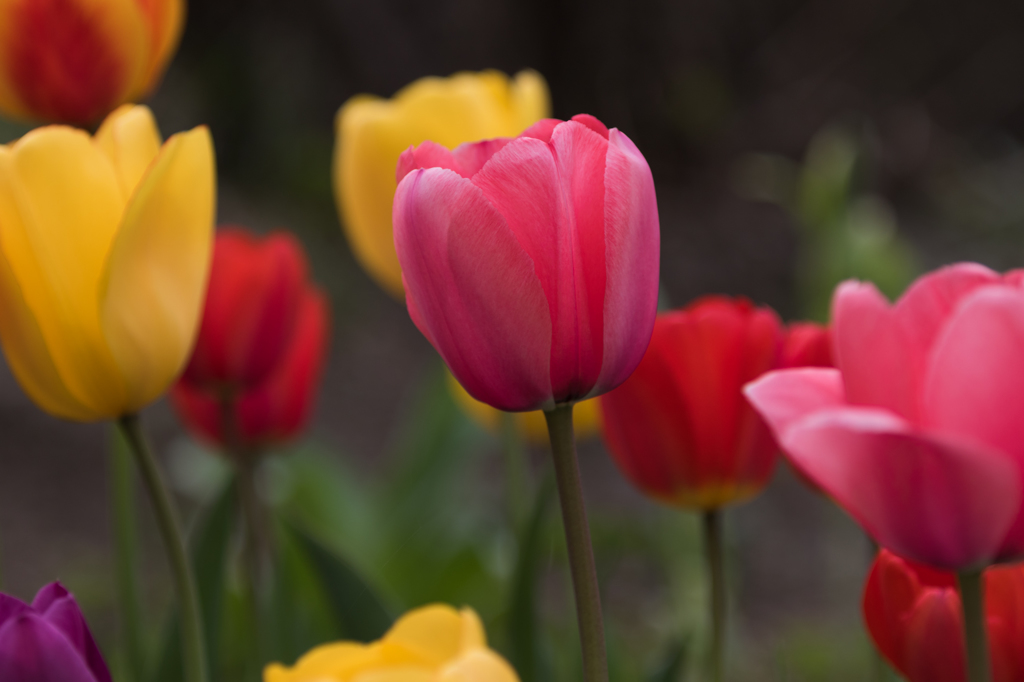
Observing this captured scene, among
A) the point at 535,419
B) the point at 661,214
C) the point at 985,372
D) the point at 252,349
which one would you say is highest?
the point at 985,372

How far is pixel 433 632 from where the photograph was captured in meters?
0.27

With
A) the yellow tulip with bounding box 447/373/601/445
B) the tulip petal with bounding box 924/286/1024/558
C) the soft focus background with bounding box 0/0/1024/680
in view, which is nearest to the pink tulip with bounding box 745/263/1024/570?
the tulip petal with bounding box 924/286/1024/558

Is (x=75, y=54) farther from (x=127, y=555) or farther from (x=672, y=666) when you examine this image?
(x=672, y=666)

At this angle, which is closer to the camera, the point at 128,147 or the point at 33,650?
the point at 33,650

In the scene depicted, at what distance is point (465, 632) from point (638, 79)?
128 inches

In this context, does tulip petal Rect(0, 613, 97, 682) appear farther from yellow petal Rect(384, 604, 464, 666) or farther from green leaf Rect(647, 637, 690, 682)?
green leaf Rect(647, 637, 690, 682)

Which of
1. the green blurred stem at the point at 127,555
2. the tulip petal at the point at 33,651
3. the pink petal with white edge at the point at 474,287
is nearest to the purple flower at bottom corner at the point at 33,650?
the tulip petal at the point at 33,651

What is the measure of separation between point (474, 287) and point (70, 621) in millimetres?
134

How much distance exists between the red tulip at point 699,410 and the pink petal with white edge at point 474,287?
0.13 meters

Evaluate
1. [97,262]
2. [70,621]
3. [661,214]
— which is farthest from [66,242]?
[661,214]

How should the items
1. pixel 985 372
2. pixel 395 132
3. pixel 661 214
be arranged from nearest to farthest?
1. pixel 985 372
2. pixel 395 132
3. pixel 661 214

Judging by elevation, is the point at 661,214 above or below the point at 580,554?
below

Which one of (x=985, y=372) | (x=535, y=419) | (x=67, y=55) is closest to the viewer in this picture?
(x=985, y=372)

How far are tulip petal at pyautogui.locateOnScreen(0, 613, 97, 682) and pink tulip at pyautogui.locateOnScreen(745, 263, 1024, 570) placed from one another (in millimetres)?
171
